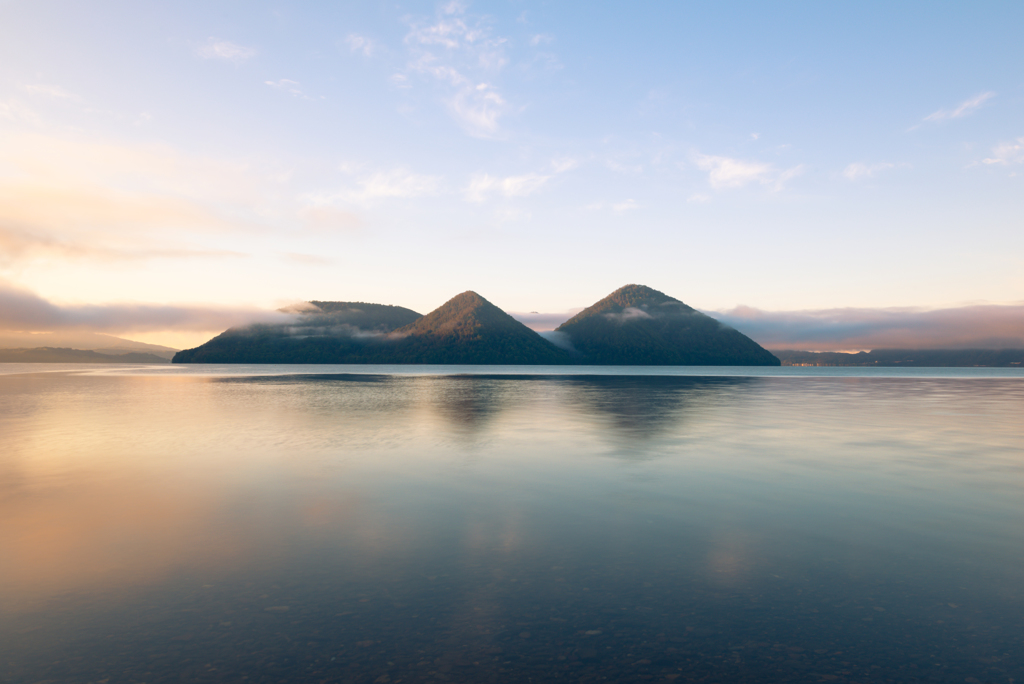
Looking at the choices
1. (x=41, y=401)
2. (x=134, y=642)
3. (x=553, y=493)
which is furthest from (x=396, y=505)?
(x=41, y=401)

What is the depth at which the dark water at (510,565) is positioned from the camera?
6023mm

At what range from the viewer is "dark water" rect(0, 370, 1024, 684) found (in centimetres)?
602

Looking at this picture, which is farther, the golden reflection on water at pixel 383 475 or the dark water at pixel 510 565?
the golden reflection on water at pixel 383 475

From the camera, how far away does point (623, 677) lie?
223 inches

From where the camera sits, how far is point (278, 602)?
742cm

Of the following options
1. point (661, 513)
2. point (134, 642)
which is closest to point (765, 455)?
point (661, 513)

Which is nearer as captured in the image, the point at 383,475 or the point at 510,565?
the point at 510,565

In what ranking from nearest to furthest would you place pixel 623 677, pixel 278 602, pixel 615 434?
pixel 623 677 → pixel 278 602 → pixel 615 434

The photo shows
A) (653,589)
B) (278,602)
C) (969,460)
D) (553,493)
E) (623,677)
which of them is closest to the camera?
(623,677)

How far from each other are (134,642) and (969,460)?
24188mm

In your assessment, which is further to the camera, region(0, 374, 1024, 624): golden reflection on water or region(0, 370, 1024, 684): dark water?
region(0, 374, 1024, 624): golden reflection on water

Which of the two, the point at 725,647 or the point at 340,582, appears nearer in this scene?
the point at 725,647

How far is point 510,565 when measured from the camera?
29.3 feet

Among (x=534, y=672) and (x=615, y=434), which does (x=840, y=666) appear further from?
(x=615, y=434)
